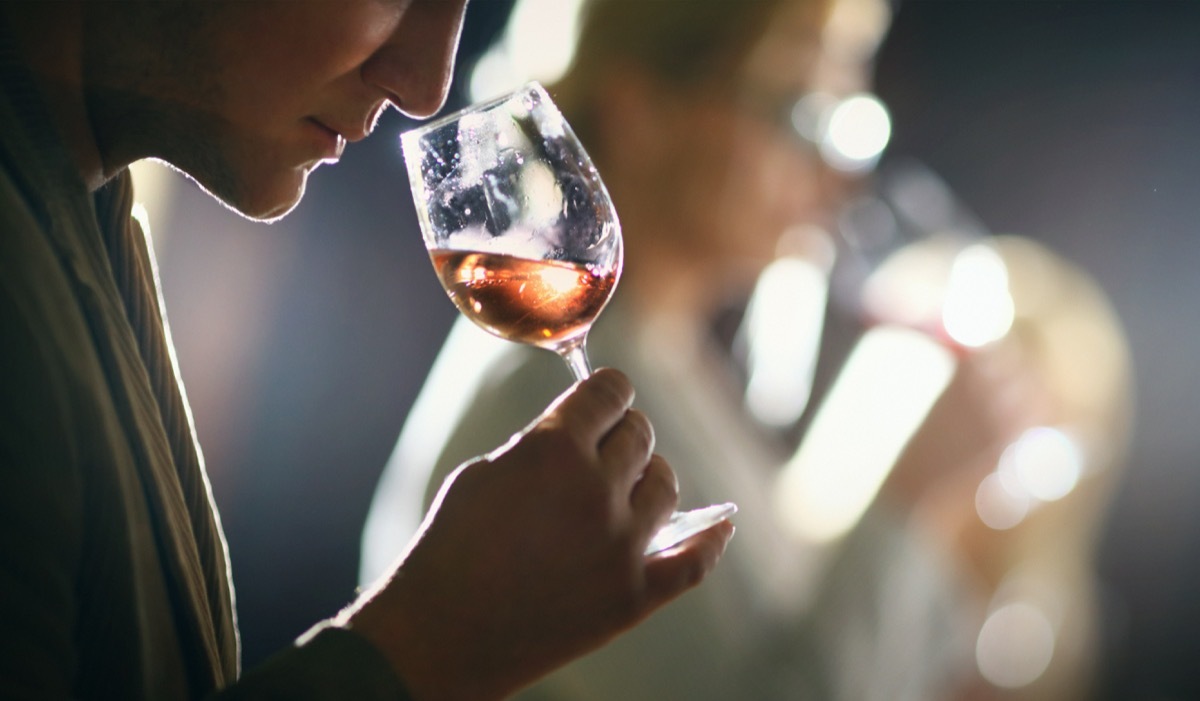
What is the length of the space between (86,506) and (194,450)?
237 millimetres

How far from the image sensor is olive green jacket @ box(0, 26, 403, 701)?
0.56 m

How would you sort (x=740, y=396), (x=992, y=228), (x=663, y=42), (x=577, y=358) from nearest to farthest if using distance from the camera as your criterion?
(x=577, y=358), (x=663, y=42), (x=740, y=396), (x=992, y=228)

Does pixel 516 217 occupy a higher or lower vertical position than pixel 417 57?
lower

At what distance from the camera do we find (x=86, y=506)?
24.7 inches

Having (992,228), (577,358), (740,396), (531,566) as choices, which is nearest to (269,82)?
(577,358)

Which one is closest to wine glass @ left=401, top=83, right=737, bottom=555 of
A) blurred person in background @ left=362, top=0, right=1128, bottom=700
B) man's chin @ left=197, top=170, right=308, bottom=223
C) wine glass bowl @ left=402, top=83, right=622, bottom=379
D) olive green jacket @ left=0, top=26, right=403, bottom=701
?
wine glass bowl @ left=402, top=83, right=622, bottom=379

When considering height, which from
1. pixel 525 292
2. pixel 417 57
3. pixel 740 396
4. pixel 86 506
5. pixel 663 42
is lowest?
pixel 740 396

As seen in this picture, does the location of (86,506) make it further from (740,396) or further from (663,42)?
(740,396)

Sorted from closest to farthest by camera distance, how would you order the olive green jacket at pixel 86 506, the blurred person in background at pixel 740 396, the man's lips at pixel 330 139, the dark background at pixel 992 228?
the olive green jacket at pixel 86 506 < the man's lips at pixel 330 139 < the blurred person in background at pixel 740 396 < the dark background at pixel 992 228

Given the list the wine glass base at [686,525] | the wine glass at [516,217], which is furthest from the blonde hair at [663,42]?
the wine glass base at [686,525]

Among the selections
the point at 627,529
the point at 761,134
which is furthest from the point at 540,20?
the point at 627,529

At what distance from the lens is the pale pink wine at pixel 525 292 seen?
875 millimetres

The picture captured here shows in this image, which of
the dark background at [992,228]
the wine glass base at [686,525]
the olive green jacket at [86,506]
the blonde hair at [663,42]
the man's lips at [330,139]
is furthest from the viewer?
the dark background at [992,228]

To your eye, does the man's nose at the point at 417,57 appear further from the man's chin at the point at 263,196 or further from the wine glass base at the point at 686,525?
the wine glass base at the point at 686,525
